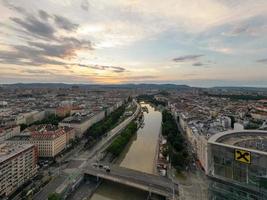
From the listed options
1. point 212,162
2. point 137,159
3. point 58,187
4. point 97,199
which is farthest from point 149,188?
point 212,162

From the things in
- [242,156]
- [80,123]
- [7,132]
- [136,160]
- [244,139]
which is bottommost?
[136,160]

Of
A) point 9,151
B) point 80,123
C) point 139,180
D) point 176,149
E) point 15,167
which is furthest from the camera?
point 80,123

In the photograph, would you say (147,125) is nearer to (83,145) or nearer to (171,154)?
(83,145)

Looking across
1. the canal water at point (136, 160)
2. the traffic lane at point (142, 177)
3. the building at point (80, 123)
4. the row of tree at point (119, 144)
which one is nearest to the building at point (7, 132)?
the building at point (80, 123)

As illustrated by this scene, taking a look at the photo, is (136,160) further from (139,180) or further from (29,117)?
(29,117)

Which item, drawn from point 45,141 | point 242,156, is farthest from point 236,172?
point 45,141

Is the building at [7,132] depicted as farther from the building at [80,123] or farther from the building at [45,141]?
the building at [80,123]

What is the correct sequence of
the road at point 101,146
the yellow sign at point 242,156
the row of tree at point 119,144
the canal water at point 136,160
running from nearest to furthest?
the yellow sign at point 242,156, the canal water at point 136,160, the road at point 101,146, the row of tree at point 119,144

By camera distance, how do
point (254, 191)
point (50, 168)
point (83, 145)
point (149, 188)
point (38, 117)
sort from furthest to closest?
point (38, 117) → point (83, 145) → point (50, 168) → point (149, 188) → point (254, 191)
